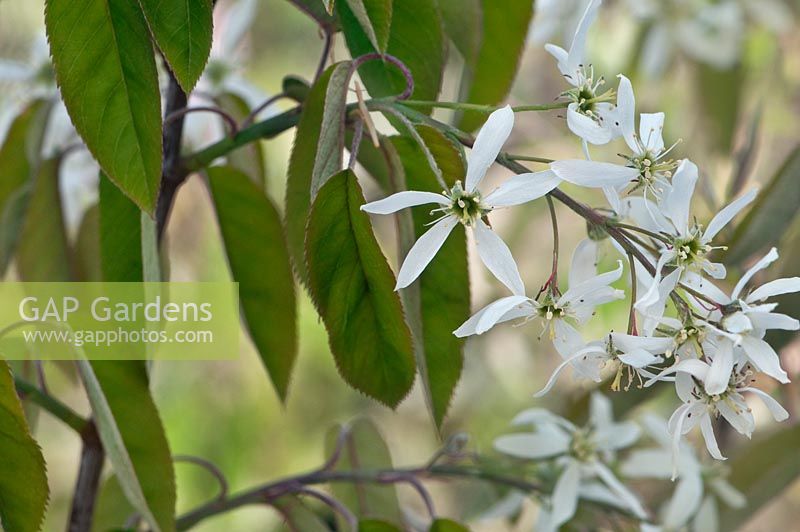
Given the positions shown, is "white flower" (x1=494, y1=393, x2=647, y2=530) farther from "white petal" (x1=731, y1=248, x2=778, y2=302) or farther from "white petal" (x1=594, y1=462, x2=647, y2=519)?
"white petal" (x1=731, y1=248, x2=778, y2=302)

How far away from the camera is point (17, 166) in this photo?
682 millimetres

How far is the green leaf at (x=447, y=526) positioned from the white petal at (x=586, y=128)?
0.85 ft

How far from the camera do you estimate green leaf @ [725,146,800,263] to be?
0.67 meters

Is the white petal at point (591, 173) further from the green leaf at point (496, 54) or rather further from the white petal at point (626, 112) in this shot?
the green leaf at point (496, 54)

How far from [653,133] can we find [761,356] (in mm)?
100

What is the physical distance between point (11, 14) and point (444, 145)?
1423 mm

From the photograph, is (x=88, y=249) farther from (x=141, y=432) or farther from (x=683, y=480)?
(x=683, y=480)

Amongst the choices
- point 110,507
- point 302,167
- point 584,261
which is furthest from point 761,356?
point 110,507

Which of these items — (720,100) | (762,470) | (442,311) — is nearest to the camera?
(442,311)

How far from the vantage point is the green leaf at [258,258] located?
23.2 inches

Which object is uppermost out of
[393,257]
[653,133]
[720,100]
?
[393,257]

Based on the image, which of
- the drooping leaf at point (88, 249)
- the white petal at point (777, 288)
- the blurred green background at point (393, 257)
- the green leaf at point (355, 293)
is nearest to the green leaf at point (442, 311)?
the green leaf at point (355, 293)

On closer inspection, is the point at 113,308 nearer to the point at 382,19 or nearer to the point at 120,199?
the point at 120,199

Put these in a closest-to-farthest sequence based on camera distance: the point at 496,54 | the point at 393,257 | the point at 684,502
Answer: the point at 496,54
the point at 684,502
the point at 393,257
